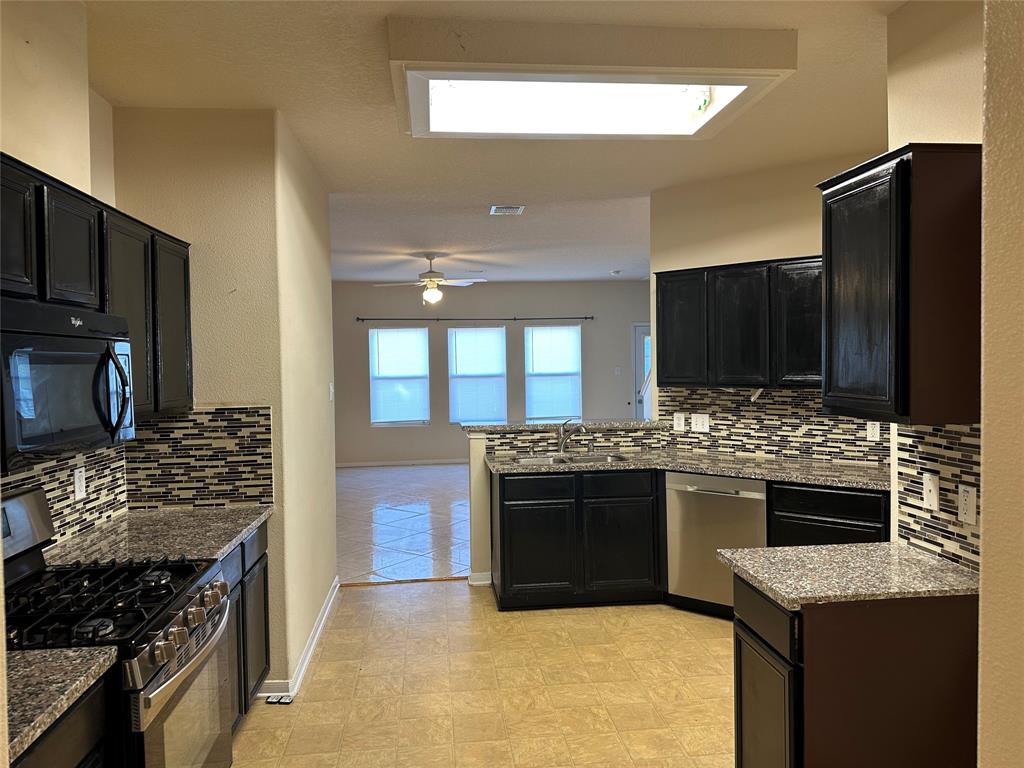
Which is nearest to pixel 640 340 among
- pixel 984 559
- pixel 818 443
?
pixel 818 443

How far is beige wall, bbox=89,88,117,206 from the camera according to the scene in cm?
293

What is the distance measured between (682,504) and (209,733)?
285 centimetres

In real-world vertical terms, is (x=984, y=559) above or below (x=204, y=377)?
below

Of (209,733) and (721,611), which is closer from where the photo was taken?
(209,733)

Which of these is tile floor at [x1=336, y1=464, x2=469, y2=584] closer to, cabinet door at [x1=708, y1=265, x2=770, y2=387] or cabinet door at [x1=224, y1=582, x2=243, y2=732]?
cabinet door at [x1=224, y1=582, x2=243, y2=732]

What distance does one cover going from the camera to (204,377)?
10.4ft

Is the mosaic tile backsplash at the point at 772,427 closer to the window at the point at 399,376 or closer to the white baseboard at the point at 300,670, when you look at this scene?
the white baseboard at the point at 300,670

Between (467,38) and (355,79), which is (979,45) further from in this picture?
(355,79)

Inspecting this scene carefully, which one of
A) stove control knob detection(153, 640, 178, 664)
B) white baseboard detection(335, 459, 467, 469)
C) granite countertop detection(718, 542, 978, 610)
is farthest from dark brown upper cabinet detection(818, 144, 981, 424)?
white baseboard detection(335, 459, 467, 469)

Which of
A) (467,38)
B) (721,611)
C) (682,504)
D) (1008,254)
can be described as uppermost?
(467,38)

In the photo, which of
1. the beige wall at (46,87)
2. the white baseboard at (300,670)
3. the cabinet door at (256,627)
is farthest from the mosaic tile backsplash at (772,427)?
the beige wall at (46,87)

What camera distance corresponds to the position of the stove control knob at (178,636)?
1.85 metres

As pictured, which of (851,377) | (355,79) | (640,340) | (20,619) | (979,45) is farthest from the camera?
(640,340)

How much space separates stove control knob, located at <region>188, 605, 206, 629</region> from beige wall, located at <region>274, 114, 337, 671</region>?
3.76 ft
